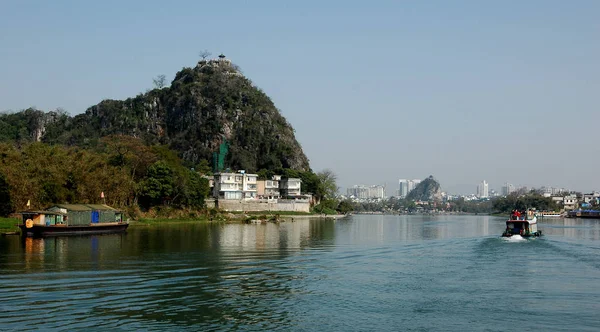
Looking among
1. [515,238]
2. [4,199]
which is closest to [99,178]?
[4,199]

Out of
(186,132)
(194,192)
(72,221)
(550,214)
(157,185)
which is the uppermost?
(186,132)

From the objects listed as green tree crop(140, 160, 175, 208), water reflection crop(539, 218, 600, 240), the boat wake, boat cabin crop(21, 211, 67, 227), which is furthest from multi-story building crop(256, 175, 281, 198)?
the boat wake

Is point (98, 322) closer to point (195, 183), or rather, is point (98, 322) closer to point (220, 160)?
point (195, 183)

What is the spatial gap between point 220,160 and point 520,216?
8448 centimetres

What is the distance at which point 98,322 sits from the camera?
812 inches

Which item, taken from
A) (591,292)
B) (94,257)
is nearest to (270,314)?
(591,292)

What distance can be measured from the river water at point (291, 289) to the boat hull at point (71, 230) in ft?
26.8

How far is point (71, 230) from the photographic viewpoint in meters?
57.5

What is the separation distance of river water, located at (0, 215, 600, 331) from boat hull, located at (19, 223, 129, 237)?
8.16m

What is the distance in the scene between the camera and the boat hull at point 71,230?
53644mm

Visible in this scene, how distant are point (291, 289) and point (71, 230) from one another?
36374mm

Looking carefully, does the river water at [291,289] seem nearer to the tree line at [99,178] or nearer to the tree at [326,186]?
the tree line at [99,178]

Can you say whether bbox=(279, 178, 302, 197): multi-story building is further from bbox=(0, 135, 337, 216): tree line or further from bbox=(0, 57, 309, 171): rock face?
bbox=(0, 135, 337, 216): tree line

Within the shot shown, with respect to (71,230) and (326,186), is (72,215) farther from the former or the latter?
(326,186)
